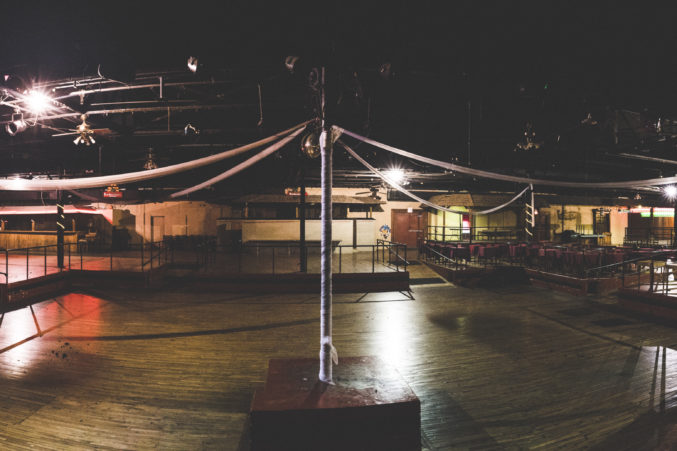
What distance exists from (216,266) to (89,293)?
11.0ft

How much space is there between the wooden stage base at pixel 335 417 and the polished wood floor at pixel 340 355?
44 centimetres

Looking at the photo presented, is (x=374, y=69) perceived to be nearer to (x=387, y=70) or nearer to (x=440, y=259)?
(x=387, y=70)

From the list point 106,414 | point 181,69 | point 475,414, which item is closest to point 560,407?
point 475,414

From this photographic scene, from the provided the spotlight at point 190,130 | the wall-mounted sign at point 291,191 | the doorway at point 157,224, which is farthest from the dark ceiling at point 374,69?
the doorway at point 157,224

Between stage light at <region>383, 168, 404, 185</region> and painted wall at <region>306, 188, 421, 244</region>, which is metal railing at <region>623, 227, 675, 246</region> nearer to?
painted wall at <region>306, 188, 421, 244</region>

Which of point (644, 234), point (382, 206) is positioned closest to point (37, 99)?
point (382, 206)

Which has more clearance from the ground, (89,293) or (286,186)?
(286,186)

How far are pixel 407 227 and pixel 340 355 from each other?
1337 centimetres

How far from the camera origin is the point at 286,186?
14664mm

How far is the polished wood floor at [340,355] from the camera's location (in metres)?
2.74

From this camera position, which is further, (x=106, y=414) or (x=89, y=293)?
Answer: (x=89, y=293)

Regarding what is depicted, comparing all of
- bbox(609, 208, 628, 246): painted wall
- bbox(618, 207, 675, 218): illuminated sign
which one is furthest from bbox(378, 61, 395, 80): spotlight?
bbox(609, 208, 628, 246): painted wall

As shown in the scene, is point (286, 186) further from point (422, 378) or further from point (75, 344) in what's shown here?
point (422, 378)

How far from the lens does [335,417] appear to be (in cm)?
231
